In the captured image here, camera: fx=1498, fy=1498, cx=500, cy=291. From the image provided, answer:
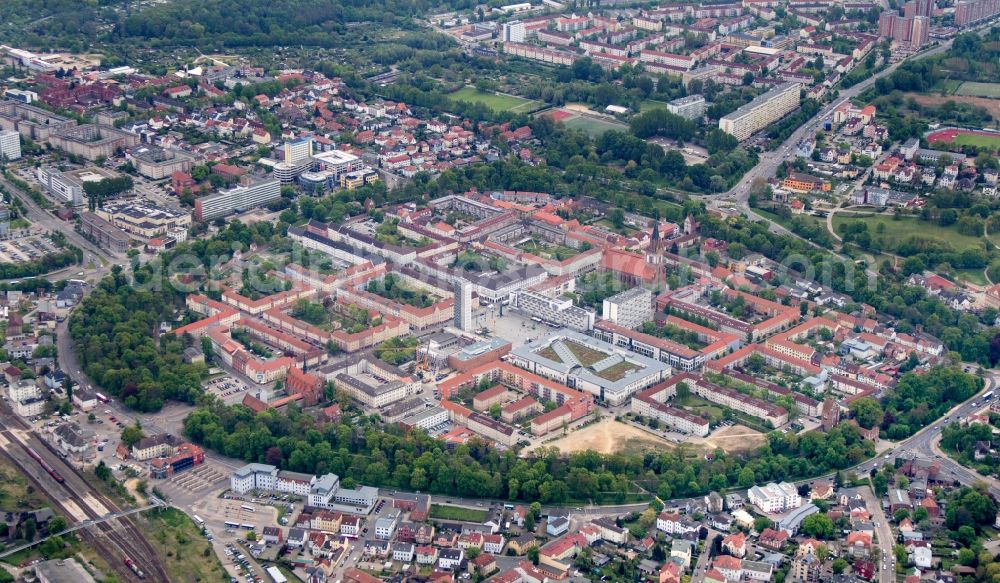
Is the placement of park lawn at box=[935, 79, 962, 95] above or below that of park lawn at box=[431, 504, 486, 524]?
above

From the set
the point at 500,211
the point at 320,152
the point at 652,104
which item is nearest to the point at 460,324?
the point at 500,211

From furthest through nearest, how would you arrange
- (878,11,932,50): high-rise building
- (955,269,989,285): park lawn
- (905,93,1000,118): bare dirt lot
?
1. (878,11,932,50): high-rise building
2. (905,93,1000,118): bare dirt lot
3. (955,269,989,285): park lawn

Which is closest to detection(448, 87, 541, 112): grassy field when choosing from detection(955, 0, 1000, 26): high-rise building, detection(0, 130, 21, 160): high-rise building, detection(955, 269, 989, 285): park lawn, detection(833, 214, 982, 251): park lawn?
detection(833, 214, 982, 251): park lawn

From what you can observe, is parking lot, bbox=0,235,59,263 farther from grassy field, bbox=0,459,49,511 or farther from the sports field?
the sports field

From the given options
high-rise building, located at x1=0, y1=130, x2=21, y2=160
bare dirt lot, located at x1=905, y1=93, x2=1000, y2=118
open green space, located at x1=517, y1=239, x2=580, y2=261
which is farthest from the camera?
bare dirt lot, located at x1=905, y1=93, x2=1000, y2=118

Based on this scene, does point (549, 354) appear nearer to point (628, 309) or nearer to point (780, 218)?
point (628, 309)

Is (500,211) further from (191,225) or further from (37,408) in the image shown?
(37,408)

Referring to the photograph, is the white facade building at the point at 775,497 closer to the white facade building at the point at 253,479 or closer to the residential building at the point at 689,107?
the white facade building at the point at 253,479
